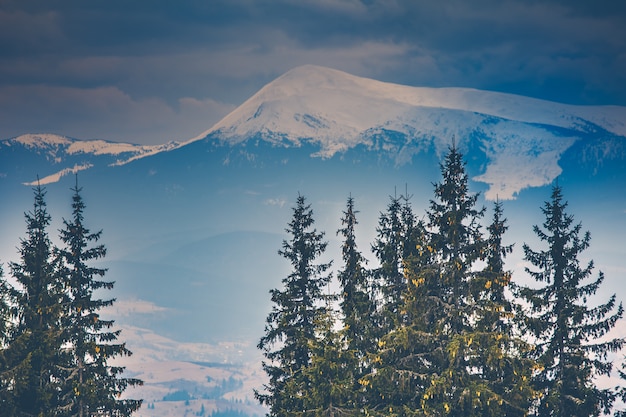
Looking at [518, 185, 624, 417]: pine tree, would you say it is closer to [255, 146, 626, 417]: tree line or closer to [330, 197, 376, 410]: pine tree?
[255, 146, 626, 417]: tree line

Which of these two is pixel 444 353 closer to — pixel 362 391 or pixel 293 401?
pixel 362 391

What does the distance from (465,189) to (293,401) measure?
14166 mm

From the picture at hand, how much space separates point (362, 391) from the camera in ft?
163

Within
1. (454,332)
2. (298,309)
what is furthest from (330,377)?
(454,332)

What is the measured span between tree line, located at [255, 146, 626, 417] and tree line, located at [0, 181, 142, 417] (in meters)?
9.26

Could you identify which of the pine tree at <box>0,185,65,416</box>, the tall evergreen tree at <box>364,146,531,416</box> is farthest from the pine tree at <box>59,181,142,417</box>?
the tall evergreen tree at <box>364,146,531,416</box>

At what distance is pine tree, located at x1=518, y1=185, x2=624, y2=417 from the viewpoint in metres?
48.3

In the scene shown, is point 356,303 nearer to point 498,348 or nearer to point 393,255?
point 393,255

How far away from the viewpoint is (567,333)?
4866cm

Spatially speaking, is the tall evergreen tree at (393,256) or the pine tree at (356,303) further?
the pine tree at (356,303)

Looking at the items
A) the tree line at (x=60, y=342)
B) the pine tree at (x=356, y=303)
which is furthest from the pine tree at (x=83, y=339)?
the pine tree at (x=356, y=303)

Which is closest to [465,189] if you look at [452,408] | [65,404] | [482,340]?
[482,340]

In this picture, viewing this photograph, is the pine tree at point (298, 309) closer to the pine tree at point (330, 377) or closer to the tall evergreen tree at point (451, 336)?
the pine tree at point (330, 377)

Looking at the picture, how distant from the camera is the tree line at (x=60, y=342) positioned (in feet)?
167
